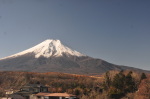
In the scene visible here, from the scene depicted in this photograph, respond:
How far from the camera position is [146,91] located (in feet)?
115

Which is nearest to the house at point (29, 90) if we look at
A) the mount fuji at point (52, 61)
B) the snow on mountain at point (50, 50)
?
the mount fuji at point (52, 61)

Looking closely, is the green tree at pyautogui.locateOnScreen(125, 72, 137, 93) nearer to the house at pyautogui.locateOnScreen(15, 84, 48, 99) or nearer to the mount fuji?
the house at pyautogui.locateOnScreen(15, 84, 48, 99)

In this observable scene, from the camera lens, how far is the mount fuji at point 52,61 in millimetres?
148625

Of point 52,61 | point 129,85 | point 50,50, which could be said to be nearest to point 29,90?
point 129,85

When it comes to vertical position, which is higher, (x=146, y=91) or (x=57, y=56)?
(x=57, y=56)

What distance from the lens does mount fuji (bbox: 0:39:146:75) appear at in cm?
14862

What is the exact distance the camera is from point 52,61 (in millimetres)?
163875

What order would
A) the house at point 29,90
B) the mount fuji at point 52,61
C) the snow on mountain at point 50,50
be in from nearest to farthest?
1. the house at point 29,90
2. the mount fuji at point 52,61
3. the snow on mountain at point 50,50

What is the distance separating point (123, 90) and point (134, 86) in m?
2.34

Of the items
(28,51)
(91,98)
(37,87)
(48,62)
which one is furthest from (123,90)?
(28,51)

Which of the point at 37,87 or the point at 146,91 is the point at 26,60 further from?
the point at 146,91

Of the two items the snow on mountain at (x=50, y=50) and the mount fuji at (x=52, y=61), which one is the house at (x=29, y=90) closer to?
the mount fuji at (x=52, y=61)

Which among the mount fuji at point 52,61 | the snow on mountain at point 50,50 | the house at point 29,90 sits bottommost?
the house at point 29,90

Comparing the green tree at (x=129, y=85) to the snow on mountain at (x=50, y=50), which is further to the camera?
the snow on mountain at (x=50, y=50)
